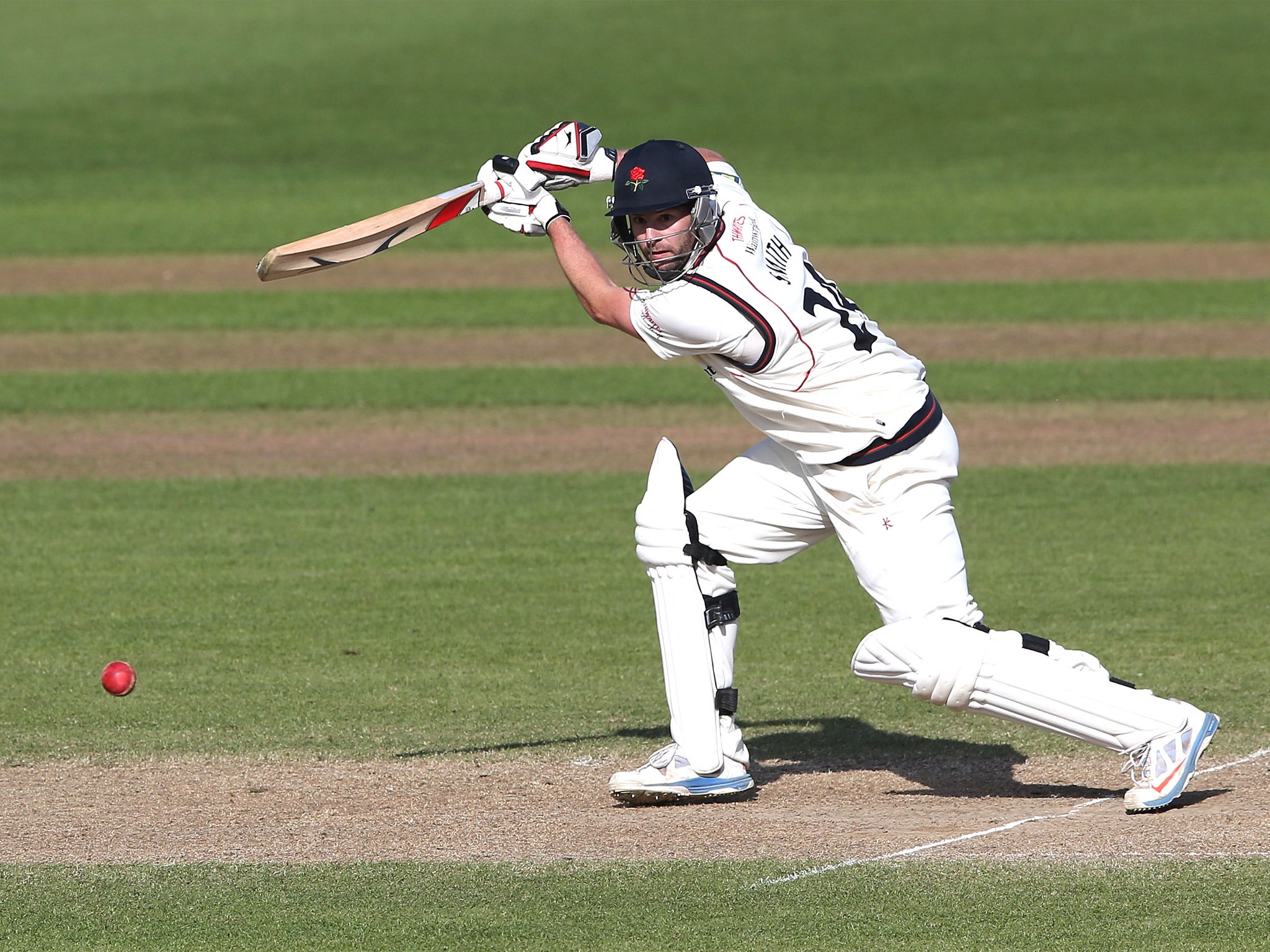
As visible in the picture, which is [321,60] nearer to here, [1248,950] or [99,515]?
[99,515]

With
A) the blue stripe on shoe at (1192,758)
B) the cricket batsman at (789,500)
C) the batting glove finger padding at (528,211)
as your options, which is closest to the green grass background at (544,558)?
the blue stripe on shoe at (1192,758)

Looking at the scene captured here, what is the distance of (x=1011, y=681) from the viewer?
499cm

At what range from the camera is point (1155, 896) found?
171 inches

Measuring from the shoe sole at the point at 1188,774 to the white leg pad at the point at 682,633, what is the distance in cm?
125

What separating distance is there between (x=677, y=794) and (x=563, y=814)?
0.36 m

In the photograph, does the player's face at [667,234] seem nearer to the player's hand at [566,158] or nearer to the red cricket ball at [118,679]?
the player's hand at [566,158]

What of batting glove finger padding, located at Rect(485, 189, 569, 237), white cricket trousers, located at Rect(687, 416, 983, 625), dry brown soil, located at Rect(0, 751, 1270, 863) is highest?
batting glove finger padding, located at Rect(485, 189, 569, 237)

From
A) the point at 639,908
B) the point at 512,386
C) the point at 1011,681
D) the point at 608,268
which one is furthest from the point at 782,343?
the point at 608,268

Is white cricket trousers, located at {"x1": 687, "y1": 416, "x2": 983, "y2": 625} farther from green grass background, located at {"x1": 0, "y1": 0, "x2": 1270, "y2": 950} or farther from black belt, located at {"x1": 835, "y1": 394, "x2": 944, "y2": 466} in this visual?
green grass background, located at {"x1": 0, "y1": 0, "x2": 1270, "y2": 950}

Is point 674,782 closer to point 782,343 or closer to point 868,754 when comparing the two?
point 868,754

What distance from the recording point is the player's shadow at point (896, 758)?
5.56 m

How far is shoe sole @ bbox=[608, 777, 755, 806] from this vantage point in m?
5.36

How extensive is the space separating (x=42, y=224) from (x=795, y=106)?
41.6 ft

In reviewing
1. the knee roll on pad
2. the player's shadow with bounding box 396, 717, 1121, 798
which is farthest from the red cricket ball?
the knee roll on pad
